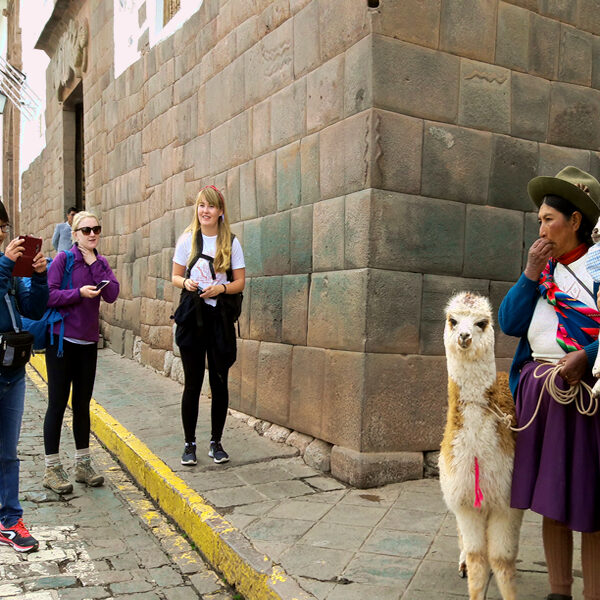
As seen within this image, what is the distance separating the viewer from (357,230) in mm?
4352

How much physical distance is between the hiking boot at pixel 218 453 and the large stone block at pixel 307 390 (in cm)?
62

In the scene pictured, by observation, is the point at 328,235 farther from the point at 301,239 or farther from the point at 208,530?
the point at 208,530

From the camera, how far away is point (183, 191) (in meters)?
7.66

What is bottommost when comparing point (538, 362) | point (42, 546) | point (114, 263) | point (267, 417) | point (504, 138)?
point (42, 546)

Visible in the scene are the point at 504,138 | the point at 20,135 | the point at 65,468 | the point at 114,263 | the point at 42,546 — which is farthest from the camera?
the point at 20,135

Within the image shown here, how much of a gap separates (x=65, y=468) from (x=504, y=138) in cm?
422

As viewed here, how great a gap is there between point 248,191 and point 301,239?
3.74ft

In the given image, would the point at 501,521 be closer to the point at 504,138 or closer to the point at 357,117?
the point at 357,117

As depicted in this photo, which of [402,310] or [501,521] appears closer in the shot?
[501,521]

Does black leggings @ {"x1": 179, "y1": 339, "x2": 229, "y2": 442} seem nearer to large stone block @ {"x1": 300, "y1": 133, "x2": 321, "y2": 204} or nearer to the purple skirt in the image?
large stone block @ {"x1": 300, "y1": 133, "x2": 321, "y2": 204}

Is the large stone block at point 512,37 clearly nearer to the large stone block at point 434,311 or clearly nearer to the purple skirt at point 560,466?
the large stone block at point 434,311

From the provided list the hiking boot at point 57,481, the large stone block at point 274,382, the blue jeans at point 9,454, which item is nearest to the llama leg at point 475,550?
the blue jeans at point 9,454

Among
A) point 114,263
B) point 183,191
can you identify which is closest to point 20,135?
point 114,263

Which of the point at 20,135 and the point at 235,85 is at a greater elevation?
the point at 20,135
